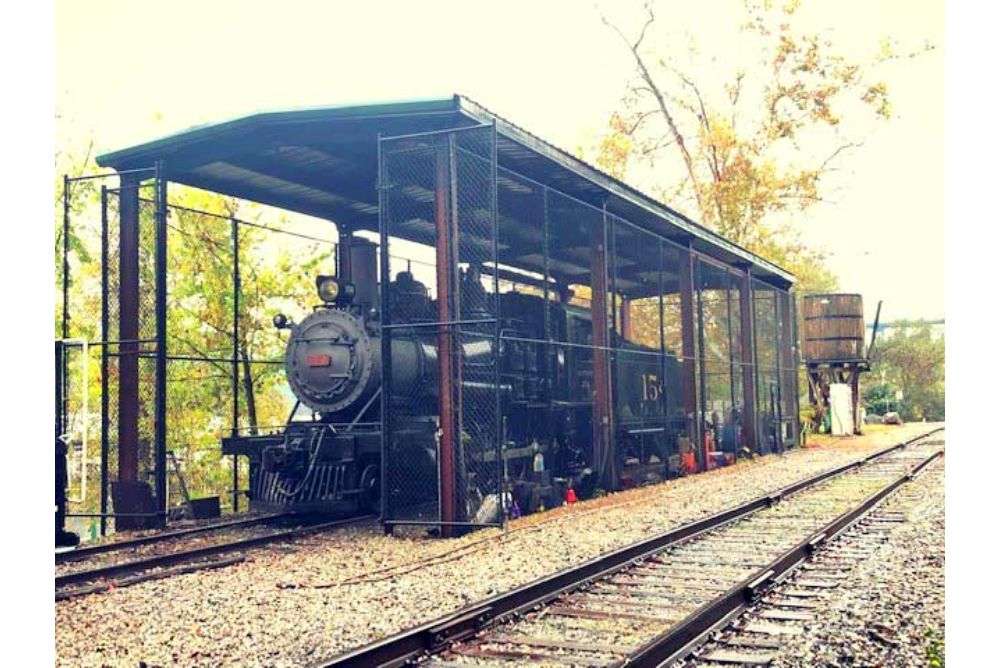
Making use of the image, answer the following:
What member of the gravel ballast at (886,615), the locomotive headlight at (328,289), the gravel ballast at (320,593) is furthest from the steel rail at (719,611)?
the locomotive headlight at (328,289)

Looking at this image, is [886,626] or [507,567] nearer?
[886,626]

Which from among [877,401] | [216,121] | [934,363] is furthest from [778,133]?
[216,121]

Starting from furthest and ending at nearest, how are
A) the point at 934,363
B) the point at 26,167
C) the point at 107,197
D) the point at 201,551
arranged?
the point at 934,363
the point at 107,197
the point at 201,551
the point at 26,167

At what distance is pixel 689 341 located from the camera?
61.2ft

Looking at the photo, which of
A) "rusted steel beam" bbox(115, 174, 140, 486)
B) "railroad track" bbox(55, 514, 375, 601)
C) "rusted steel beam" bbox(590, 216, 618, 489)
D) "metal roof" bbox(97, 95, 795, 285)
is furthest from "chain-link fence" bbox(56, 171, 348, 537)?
"rusted steel beam" bbox(590, 216, 618, 489)

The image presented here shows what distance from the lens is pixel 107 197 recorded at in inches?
458

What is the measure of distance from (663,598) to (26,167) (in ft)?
16.3

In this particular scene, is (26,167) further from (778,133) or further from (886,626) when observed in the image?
(778,133)

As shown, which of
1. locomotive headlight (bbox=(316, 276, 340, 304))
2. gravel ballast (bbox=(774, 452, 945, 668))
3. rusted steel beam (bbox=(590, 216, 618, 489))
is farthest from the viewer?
rusted steel beam (bbox=(590, 216, 618, 489))

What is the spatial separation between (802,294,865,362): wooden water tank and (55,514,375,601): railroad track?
2315cm

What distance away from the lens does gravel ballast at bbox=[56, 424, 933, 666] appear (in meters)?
5.73

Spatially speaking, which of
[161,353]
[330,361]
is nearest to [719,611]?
[330,361]

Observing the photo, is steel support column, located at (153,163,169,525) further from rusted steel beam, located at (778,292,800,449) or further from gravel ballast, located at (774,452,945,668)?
rusted steel beam, located at (778,292,800,449)

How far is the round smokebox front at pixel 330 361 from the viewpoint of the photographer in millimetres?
11469
